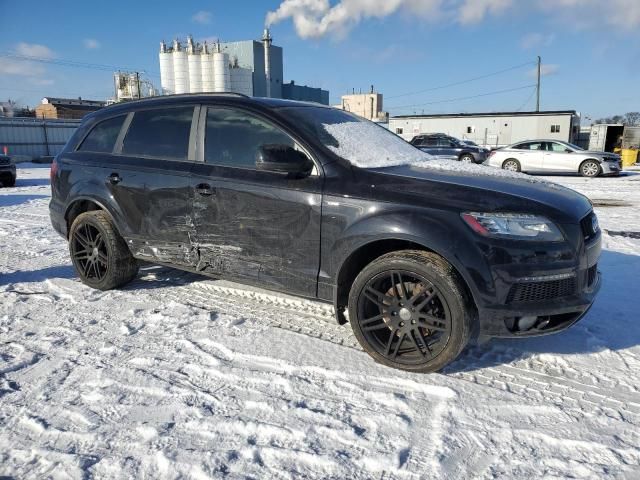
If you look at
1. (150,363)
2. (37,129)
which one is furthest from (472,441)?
(37,129)

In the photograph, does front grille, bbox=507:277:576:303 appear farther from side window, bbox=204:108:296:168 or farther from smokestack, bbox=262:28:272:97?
smokestack, bbox=262:28:272:97

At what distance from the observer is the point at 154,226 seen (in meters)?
4.08

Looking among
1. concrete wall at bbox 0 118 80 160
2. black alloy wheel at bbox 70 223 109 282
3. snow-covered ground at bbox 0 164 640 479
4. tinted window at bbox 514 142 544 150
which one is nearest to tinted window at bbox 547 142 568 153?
tinted window at bbox 514 142 544 150

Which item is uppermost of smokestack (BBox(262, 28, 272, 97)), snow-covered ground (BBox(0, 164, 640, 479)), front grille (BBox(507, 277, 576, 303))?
smokestack (BBox(262, 28, 272, 97))

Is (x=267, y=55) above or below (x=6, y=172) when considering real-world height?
above

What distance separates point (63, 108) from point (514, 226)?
68503 mm

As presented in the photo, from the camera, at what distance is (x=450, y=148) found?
815 inches

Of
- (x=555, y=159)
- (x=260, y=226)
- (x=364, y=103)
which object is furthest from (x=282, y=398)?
(x=364, y=103)

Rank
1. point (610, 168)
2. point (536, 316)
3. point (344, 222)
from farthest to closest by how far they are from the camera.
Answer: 1. point (610, 168)
2. point (344, 222)
3. point (536, 316)

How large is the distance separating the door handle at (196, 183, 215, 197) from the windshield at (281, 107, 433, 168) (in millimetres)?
843

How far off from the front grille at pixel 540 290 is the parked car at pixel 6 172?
50.1 feet

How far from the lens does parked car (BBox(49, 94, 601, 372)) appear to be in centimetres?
281

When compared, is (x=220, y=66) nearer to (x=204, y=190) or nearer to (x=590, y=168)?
(x=590, y=168)

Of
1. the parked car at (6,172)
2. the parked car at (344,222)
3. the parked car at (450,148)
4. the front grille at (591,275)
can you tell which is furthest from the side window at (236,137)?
the parked car at (450,148)
